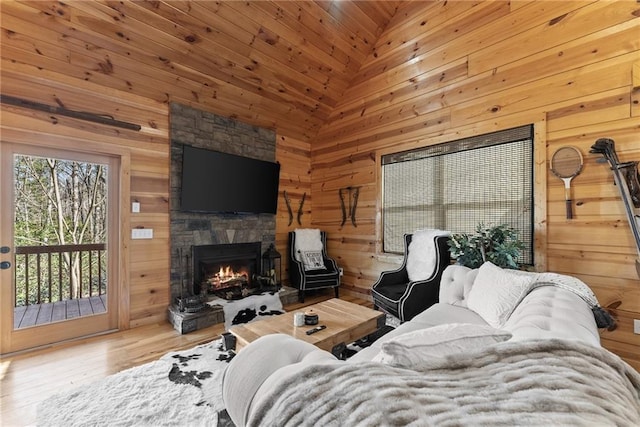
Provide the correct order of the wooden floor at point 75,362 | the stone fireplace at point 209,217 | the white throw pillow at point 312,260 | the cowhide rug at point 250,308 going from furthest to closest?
the white throw pillow at point 312,260, the stone fireplace at point 209,217, the cowhide rug at point 250,308, the wooden floor at point 75,362

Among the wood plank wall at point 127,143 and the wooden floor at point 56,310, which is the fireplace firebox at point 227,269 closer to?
the wood plank wall at point 127,143

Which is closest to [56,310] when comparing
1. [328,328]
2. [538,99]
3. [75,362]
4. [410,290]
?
[75,362]

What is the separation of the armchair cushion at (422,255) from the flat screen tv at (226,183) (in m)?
2.21

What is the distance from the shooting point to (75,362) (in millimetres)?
2441

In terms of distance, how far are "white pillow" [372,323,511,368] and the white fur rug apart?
149 centimetres

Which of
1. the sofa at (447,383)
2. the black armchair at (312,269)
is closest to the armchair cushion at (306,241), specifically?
the black armchair at (312,269)

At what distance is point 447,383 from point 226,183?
3.71m

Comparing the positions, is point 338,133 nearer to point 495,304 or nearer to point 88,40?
point 88,40

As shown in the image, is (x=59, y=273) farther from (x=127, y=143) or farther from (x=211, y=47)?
(x=211, y=47)

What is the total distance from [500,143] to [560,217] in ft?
3.16

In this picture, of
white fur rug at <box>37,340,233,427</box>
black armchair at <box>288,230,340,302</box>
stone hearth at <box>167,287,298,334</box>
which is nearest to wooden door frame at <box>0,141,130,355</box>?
stone hearth at <box>167,287,298,334</box>

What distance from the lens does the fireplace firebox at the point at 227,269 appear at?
3.71 meters

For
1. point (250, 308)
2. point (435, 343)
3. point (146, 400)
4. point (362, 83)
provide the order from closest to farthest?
1. point (435, 343)
2. point (146, 400)
3. point (250, 308)
4. point (362, 83)

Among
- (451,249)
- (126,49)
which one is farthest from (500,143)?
(126,49)
